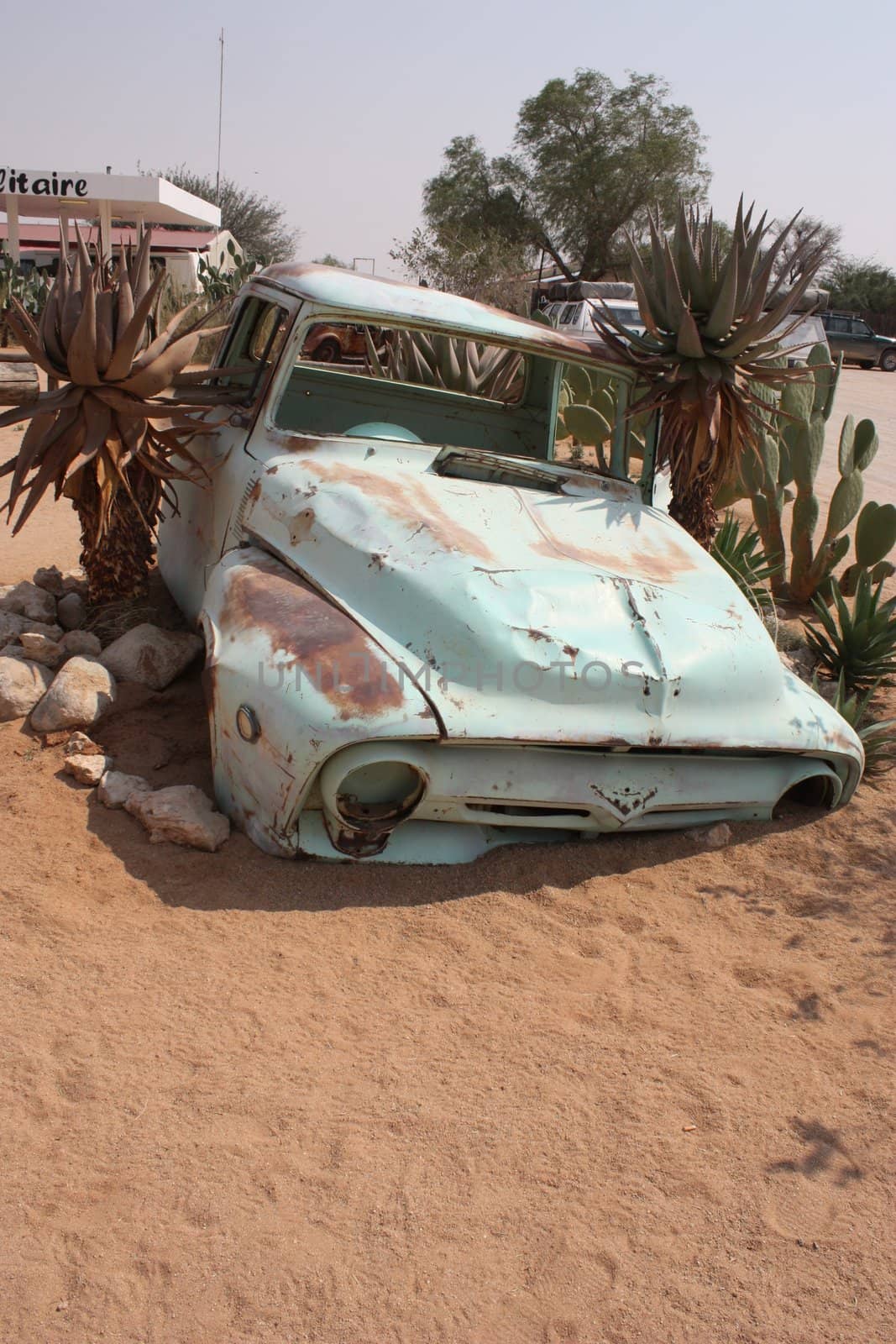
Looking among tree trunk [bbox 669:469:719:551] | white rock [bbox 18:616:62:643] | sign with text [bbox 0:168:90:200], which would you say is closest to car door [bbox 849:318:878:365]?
sign with text [bbox 0:168:90:200]

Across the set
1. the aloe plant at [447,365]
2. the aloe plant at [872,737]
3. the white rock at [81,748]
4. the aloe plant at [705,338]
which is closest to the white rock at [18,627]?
the white rock at [81,748]

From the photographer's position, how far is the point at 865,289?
44.4m

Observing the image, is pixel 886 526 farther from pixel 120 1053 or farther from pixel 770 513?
pixel 120 1053

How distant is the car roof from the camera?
4.13m

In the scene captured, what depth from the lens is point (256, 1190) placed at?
90.2 inches

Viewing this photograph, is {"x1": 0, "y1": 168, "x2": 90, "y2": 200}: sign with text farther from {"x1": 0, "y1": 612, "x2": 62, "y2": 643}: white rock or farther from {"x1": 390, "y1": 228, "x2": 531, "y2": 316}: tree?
{"x1": 0, "y1": 612, "x2": 62, "y2": 643}: white rock

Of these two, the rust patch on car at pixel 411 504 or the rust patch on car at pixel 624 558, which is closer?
the rust patch on car at pixel 411 504

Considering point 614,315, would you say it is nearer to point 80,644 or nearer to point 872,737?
point 872,737

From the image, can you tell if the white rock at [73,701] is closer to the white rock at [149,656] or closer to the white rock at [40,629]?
the white rock at [149,656]

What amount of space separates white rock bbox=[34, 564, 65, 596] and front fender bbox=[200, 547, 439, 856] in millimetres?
2152

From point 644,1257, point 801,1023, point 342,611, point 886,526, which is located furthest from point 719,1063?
point 886,526

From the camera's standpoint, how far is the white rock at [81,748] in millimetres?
3859

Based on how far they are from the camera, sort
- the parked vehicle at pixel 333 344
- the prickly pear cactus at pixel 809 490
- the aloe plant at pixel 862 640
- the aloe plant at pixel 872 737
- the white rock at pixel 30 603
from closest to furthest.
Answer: the aloe plant at pixel 872 737, the white rock at pixel 30 603, the aloe plant at pixel 862 640, the prickly pear cactus at pixel 809 490, the parked vehicle at pixel 333 344

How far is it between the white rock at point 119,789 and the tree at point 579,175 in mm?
39663
